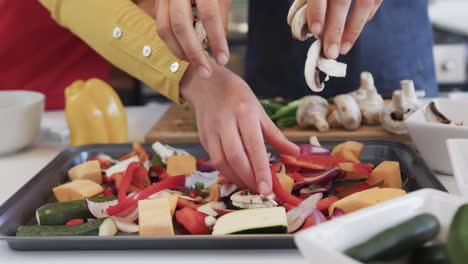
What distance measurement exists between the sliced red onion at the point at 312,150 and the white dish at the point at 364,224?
65 centimetres

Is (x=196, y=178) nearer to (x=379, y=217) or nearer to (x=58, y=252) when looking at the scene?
(x=58, y=252)

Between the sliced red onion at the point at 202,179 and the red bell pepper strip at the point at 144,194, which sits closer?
the red bell pepper strip at the point at 144,194

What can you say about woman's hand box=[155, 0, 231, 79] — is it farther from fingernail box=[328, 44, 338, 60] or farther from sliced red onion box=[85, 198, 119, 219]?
sliced red onion box=[85, 198, 119, 219]

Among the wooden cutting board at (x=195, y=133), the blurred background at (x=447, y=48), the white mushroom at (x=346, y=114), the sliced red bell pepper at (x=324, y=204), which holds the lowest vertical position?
the blurred background at (x=447, y=48)

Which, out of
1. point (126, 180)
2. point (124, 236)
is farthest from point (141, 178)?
point (124, 236)

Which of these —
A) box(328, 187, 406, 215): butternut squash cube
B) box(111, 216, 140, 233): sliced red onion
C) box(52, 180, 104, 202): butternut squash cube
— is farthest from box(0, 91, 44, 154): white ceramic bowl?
box(328, 187, 406, 215): butternut squash cube

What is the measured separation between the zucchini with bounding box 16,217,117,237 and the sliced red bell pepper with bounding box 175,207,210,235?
0.13m

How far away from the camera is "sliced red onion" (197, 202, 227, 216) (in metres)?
1.06

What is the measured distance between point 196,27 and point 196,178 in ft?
1.22

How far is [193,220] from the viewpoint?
100cm

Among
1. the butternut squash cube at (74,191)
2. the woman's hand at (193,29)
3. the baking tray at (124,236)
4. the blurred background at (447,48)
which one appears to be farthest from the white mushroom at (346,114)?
the blurred background at (447,48)

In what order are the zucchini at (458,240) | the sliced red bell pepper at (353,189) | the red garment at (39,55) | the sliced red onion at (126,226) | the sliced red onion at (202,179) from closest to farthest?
the zucchini at (458,240) < the sliced red onion at (126,226) < the sliced red bell pepper at (353,189) < the sliced red onion at (202,179) < the red garment at (39,55)

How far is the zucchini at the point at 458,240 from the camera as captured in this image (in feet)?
1.82

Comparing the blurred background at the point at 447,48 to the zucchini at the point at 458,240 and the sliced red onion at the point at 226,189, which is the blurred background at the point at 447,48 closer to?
the sliced red onion at the point at 226,189
